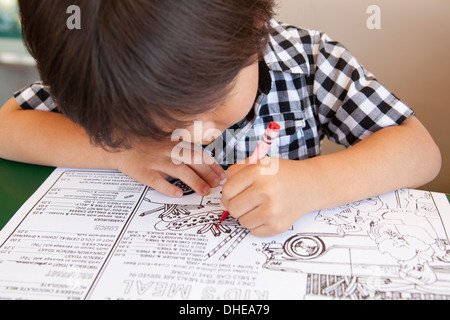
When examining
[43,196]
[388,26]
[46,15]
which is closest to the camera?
[46,15]

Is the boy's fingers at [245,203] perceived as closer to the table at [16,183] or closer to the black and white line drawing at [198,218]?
the black and white line drawing at [198,218]

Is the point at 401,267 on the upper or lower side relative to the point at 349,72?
lower

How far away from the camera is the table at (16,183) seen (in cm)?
57

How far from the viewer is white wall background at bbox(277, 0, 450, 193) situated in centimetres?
80

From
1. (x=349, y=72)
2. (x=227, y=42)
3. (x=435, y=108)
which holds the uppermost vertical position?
(x=227, y=42)

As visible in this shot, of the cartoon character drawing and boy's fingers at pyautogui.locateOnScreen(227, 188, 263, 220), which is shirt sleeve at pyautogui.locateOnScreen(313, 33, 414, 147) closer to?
the cartoon character drawing

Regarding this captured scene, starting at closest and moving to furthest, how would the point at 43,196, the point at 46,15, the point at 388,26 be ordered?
the point at 46,15 → the point at 43,196 → the point at 388,26

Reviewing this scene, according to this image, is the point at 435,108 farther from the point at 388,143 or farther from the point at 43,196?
the point at 43,196

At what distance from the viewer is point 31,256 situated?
49 cm

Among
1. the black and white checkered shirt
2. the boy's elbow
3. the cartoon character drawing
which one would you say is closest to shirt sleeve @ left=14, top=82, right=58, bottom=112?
the black and white checkered shirt

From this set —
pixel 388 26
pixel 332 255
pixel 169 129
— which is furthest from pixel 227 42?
pixel 388 26

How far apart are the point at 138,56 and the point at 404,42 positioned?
0.66m

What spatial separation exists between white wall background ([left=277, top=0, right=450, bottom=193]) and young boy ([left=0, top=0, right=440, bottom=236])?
21 centimetres
